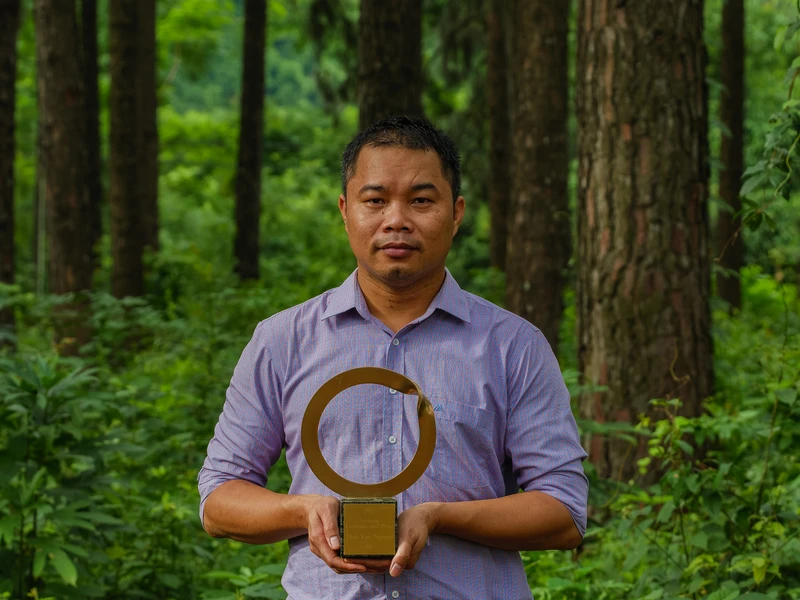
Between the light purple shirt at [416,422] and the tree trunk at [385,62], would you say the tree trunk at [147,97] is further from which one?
the light purple shirt at [416,422]

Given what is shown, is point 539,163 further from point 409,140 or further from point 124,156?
point 409,140

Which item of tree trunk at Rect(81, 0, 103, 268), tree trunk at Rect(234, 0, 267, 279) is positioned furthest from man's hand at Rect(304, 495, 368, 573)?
tree trunk at Rect(81, 0, 103, 268)

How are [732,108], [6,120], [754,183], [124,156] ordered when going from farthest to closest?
[732,108], [124,156], [6,120], [754,183]

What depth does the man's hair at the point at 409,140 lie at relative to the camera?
2738mm

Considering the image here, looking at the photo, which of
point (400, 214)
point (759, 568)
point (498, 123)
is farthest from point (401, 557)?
point (498, 123)

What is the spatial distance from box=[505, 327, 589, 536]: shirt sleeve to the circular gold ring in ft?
1.02

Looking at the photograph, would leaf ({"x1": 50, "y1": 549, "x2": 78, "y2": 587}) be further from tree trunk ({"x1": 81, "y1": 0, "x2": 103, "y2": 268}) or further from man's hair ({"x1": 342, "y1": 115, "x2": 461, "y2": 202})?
tree trunk ({"x1": 81, "y1": 0, "x2": 103, "y2": 268})

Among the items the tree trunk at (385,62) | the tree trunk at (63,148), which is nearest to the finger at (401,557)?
the tree trunk at (385,62)

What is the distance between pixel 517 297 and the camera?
1130cm

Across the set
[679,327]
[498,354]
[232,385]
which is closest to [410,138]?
[498,354]

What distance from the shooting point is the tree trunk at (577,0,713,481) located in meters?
5.79

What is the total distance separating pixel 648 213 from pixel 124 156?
1036 cm

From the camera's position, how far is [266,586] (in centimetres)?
411

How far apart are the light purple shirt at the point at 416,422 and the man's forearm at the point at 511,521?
5 centimetres
